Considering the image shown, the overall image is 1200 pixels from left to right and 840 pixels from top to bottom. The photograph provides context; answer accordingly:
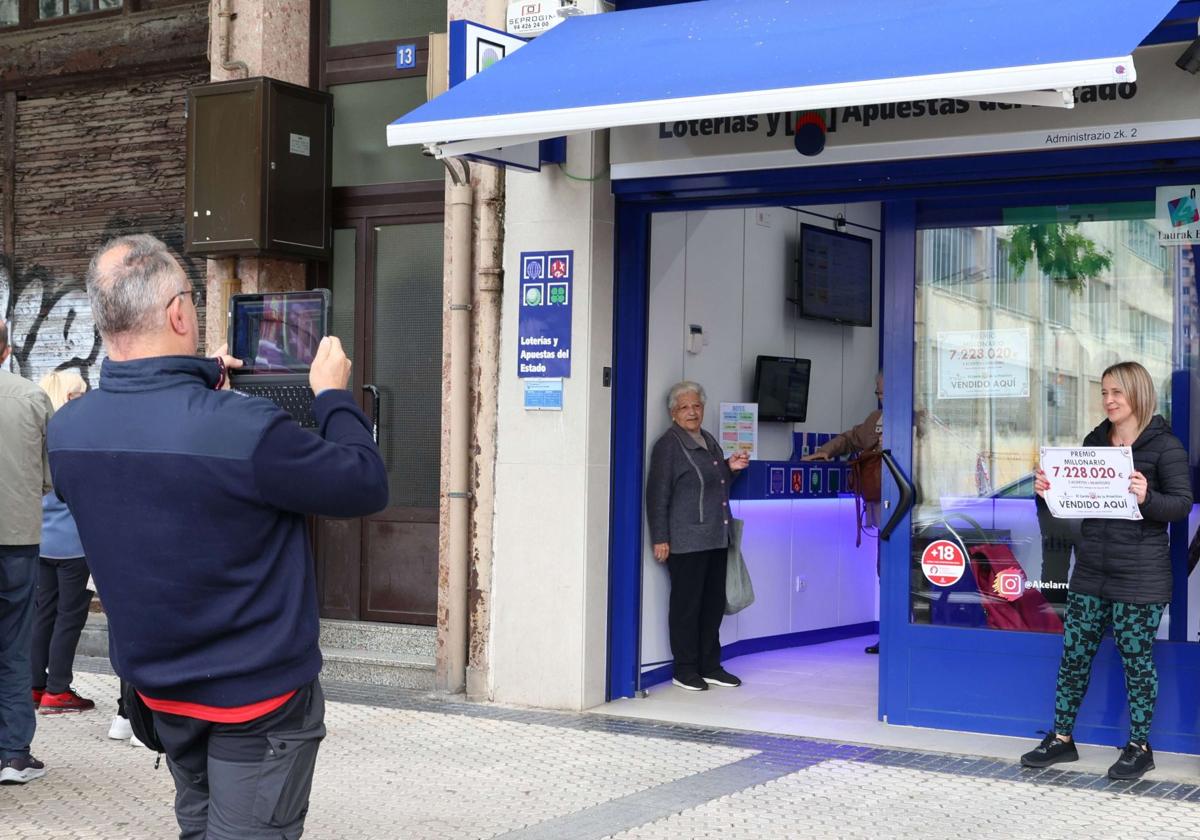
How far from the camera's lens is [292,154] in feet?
30.2

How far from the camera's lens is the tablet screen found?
13.6 ft

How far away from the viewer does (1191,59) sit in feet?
20.7

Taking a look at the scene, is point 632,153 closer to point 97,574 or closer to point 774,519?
point 774,519

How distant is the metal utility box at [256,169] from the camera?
29.6 feet

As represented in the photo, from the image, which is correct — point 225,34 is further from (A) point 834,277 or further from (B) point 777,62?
(A) point 834,277

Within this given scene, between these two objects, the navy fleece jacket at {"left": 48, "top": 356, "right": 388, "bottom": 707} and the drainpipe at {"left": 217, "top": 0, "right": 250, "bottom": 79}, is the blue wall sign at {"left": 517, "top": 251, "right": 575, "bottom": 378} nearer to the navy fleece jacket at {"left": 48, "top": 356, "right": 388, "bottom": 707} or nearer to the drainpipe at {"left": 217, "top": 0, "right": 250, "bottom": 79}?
the drainpipe at {"left": 217, "top": 0, "right": 250, "bottom": 79}

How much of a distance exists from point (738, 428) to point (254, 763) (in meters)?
6.80

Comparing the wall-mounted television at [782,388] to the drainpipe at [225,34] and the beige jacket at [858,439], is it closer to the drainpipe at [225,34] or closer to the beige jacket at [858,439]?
the beige jacket at [858,439]

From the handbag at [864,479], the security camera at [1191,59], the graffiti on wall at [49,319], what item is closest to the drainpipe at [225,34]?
the graffiti on wall at [49,319]

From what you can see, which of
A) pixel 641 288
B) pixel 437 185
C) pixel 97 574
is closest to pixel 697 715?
pixel 641 288

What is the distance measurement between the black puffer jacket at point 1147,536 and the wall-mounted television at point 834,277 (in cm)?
435

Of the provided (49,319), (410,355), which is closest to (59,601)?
(410,355)

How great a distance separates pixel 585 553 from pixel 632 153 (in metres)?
2.13

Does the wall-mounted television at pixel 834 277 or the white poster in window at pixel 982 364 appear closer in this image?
the white poster in window at pixel 982 364
